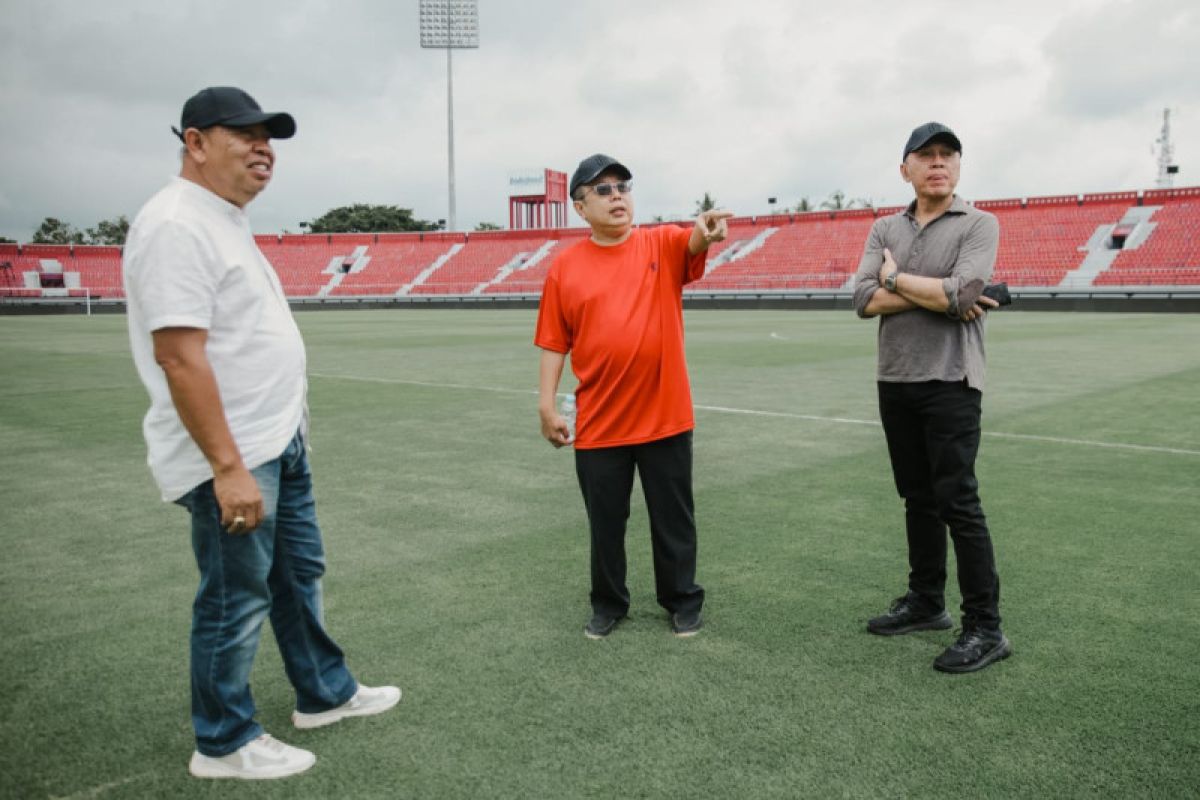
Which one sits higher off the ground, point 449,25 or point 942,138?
point 449,25

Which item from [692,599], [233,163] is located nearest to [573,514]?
[692,599]

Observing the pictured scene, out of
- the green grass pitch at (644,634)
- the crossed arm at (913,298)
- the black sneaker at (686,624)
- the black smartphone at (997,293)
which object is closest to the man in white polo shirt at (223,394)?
the green grass pitch at (644,634)

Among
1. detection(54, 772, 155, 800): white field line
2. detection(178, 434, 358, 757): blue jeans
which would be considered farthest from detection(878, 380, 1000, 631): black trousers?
detection(54, 772, 155, 800): white field line

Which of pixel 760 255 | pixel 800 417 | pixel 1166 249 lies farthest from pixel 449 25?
pixel 800 417

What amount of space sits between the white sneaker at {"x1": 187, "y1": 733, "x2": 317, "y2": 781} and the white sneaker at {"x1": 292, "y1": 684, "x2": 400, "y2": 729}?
0.27 meters

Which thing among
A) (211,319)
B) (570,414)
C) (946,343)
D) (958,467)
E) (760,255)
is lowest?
(958,467)

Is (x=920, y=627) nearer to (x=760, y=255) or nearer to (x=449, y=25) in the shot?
(x=760, y=255)

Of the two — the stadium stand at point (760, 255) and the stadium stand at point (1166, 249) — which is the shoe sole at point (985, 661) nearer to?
the stadium stand at point (760, 255)

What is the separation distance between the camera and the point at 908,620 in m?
3.85

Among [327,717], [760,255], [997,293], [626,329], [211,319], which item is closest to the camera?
[211,319]

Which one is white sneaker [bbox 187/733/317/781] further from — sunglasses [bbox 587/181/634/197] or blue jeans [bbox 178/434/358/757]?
sunglasses [bbox 587/181/634/197]

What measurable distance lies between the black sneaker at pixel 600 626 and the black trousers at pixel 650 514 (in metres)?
0.02

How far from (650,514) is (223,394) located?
6.16 ft

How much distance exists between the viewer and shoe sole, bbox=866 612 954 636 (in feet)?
12.4
